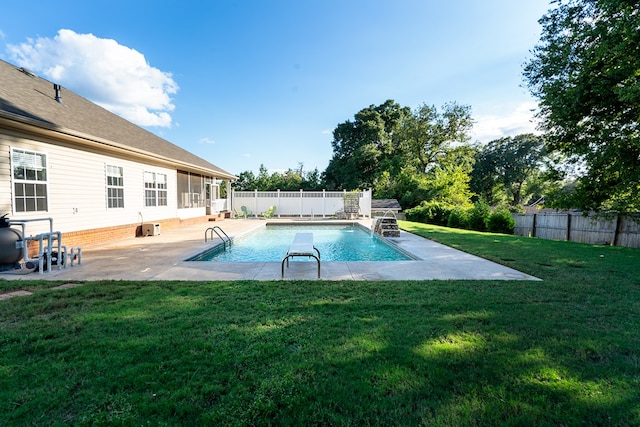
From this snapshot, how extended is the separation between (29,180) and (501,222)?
18.4m

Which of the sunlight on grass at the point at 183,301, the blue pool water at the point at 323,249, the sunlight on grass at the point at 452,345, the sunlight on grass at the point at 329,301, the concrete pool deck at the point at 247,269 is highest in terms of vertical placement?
the sunlight on grass at the point at 452,345

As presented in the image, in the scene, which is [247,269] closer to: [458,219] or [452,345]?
[452,345]

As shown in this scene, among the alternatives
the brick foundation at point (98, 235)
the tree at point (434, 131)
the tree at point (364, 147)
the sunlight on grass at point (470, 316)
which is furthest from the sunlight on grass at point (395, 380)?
the tree at point (364, 147)

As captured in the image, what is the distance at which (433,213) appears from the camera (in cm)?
1938

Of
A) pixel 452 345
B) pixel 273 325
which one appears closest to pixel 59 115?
pixel 273 325

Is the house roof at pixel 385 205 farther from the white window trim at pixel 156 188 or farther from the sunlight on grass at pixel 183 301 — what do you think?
the sunlight on grass at pixel 183 301

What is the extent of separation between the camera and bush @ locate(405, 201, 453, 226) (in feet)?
61.5

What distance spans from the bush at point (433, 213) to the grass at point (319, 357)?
576 inches

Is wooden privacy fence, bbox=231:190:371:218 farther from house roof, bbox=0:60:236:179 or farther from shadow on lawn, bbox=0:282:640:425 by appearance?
shadow on lawn, bbox=0:282:640:425

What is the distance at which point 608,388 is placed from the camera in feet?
7.20

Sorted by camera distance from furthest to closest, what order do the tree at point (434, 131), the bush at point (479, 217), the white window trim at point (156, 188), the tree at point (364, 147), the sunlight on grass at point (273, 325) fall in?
the tree at point (364, 147) < the tree at point (434, 131) < the bush at point (479, 217) < the white window trim at point (156, 188) < the sunlight on grass at point (273, 325)

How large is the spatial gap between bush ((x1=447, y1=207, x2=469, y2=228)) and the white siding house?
15058mm

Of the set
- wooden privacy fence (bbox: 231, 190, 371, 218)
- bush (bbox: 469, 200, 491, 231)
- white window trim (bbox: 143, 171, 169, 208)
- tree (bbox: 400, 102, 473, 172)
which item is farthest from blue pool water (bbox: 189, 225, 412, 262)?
tree (bbox: 400, 102, 473, 172)

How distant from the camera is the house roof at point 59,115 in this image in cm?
664
